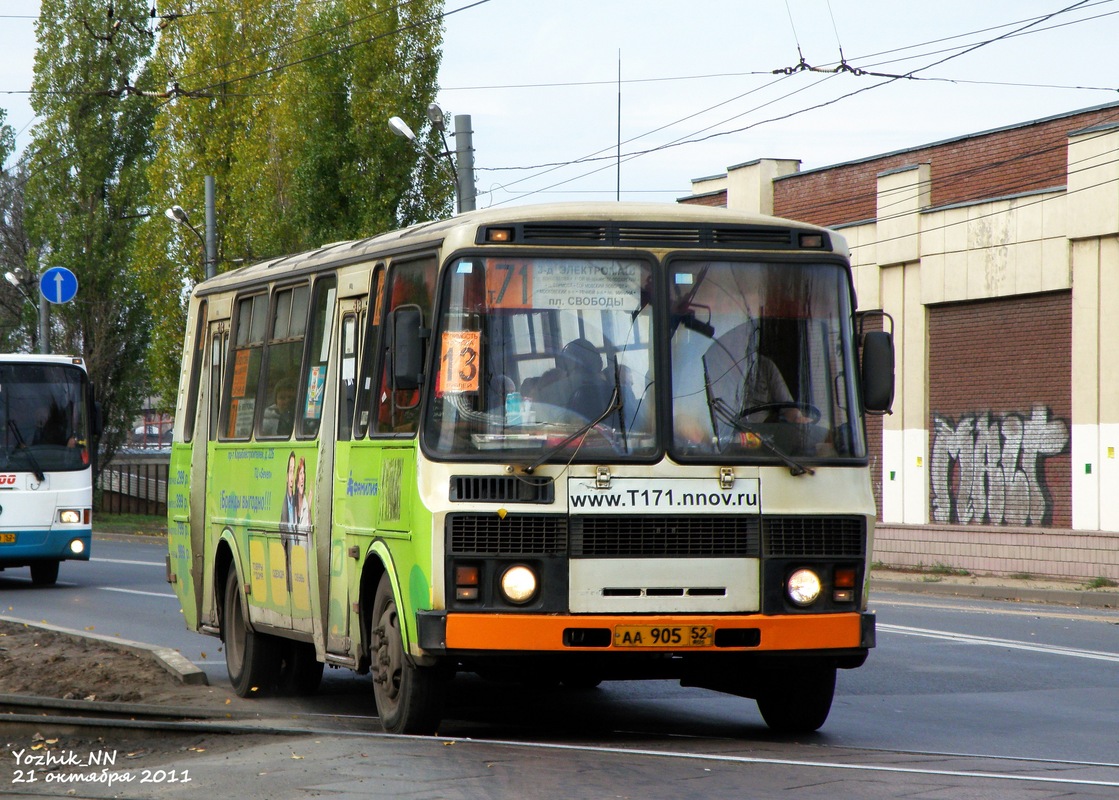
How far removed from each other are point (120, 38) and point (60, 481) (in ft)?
99.6

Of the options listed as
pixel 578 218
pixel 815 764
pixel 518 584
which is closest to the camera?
pixel 815 764

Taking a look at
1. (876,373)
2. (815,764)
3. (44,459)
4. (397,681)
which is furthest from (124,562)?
(815,764)

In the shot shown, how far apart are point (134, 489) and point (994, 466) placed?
34.4m

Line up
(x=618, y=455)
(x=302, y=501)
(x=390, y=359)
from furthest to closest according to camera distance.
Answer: (x=302, y=501) < (x=390, y=359) < (x=618, y=455)

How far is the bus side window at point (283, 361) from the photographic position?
11.3m

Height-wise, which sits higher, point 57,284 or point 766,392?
point 57,284

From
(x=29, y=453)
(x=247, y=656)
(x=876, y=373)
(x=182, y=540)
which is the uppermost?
(x=876, y=373)

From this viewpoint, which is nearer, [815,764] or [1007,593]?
[815,764]

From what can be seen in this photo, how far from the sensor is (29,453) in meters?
22.6

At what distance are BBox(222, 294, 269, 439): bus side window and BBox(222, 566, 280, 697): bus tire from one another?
106 cm

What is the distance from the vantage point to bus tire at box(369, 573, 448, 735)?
9.03 metres

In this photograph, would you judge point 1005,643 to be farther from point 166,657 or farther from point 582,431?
point 582,431

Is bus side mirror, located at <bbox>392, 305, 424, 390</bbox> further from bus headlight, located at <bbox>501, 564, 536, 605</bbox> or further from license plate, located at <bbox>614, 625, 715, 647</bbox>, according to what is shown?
license plate, located at <bbox>614, 625, 715, 647</bbox>

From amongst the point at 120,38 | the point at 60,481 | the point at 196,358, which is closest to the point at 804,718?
the point at 196,358
